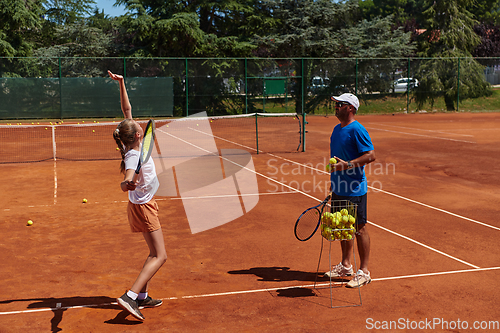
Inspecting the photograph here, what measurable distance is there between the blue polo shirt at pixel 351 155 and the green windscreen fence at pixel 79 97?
77.1 ft

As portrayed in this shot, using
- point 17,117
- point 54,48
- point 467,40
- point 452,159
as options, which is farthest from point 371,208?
point 467,40

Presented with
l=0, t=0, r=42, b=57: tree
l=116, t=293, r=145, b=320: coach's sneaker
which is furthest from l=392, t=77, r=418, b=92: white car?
l=116, t=293, r=145, b=320: coach's sneaker

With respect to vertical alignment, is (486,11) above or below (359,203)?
above

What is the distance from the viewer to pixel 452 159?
14250mm

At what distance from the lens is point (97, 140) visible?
800 inches

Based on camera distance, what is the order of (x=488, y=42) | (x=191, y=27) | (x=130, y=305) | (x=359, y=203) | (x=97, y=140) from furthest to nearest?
(x=488, y=42) → (x=191, y=27) → (x=97, y=140) → (x=359, y=203) → (x=130, y=305)

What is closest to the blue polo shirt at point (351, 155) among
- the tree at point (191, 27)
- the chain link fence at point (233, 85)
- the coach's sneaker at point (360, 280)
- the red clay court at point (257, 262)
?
the coach's sneaker at point (360, 280)

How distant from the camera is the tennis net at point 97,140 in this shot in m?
15.8

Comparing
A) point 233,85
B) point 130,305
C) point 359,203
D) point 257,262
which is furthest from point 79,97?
point 130,305

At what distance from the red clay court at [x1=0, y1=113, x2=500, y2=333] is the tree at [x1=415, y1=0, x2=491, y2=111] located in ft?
76.7

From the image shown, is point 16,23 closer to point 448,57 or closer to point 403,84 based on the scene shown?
point 403,84

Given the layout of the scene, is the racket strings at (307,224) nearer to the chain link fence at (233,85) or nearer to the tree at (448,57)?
the chain link fence at (233,85)

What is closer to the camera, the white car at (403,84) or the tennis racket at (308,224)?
the tennis racket at (308,224)

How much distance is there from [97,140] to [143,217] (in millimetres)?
16607
